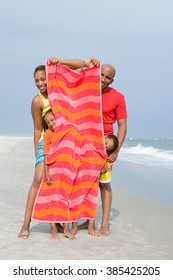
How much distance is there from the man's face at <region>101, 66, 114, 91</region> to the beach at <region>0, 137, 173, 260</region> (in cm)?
171

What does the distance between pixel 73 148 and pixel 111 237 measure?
1.11 meters

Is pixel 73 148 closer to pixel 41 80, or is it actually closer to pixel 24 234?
pixel 41 80

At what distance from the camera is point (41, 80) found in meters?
5.58

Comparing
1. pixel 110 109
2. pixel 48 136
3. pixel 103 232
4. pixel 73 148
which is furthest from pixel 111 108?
pixel 103 232

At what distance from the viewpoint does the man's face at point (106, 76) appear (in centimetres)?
566

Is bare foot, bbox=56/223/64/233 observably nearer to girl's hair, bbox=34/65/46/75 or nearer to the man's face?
the man's face

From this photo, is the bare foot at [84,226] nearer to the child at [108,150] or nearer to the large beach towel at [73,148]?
the large beach towel at [73,148]

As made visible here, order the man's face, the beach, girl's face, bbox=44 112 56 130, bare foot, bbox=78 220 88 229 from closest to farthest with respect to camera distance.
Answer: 1. the beach
2. girl's face, bbox=44 112 56 130
3. the man's face
4. bare foot, bbox=78 220 88 229

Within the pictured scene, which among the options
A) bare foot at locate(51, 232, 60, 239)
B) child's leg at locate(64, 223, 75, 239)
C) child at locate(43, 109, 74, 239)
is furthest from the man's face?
bare foot at locate(51, 232, 60, 239)

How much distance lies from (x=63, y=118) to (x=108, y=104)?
0.54 metres

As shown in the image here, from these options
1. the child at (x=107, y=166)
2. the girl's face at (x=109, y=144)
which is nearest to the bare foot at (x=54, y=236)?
the child at (x=107, y=166)

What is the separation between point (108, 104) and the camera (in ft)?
18.9

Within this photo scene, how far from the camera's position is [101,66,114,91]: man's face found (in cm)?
566
